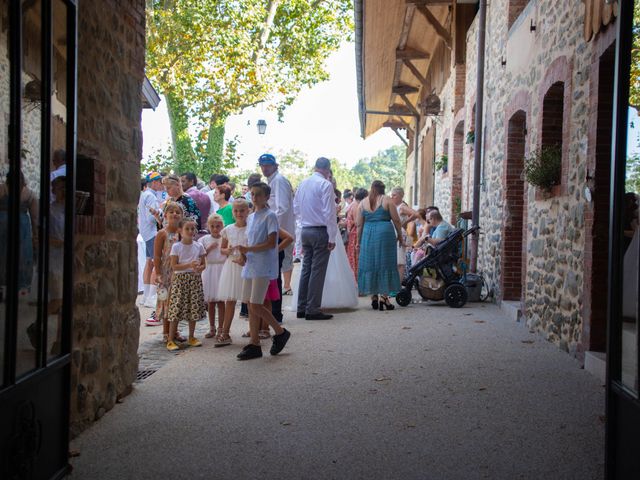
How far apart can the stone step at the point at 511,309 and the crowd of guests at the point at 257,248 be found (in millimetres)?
1427

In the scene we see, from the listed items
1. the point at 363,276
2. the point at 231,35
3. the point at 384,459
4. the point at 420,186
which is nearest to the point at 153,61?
the point at 231,35

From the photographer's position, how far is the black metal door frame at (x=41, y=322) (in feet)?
9.84

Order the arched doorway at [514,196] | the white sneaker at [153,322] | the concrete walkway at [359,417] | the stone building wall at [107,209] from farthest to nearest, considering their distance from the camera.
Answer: the arched doorway at [514,196], the white sneaker at [153,322], the stone building wall at [107,209], the concrete walkway at [359,417]

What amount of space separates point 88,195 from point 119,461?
4.78 feet

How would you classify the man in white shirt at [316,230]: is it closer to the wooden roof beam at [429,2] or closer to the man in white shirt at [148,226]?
the man in white shirt at [148,226]

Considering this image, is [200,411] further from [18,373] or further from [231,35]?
[231,35]

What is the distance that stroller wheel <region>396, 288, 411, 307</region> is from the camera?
421 inches

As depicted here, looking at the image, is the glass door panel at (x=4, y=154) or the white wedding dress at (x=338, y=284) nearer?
the glass door panel at (x=4, y=154)

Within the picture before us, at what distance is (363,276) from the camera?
10.3 meters

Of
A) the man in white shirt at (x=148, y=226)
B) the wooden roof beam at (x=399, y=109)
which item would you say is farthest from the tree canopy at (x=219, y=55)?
the man in white shirt at (x=148, y=226)

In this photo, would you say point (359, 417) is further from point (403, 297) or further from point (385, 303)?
point (403, 297)

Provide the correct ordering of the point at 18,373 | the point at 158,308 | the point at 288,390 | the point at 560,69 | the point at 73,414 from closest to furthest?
1. the point at 18,373
2. the point at 73,414
3. the point at 288,390
4. the point at 560,69
5. the point at 158,308

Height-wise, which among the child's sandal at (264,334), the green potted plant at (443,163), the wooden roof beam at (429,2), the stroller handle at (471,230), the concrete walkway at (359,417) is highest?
the wooden roof beam at (429,2)

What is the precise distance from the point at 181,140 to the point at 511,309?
52.2 ft
